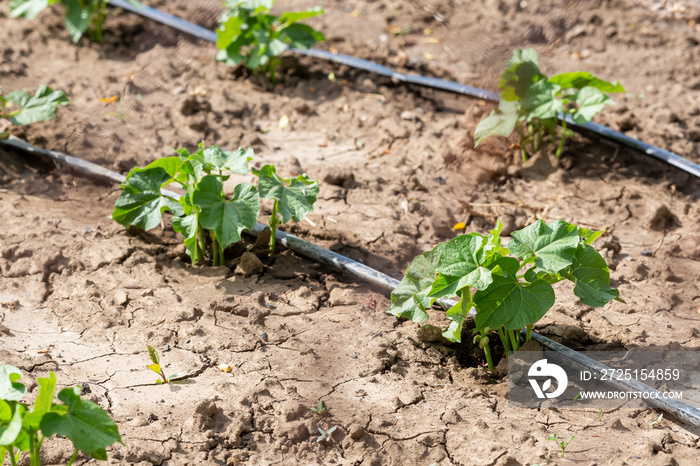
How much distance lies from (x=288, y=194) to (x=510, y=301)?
1111 millimetres

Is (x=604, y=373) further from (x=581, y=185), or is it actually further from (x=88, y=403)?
(x=88, y=403)

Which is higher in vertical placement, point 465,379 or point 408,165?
point 408,165

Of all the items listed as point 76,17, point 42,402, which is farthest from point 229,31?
point 42,402

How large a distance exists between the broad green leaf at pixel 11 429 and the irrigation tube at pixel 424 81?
3432mm

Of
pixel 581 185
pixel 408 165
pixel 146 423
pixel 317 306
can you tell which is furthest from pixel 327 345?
pixel 581 185

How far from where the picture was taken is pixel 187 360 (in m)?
2.56

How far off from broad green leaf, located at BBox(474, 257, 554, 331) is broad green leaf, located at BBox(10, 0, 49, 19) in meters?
3.91

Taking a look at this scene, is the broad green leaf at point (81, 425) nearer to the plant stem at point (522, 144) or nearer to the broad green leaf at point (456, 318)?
the broad green leaf at point (456, 318)

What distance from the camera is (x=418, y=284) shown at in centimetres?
254

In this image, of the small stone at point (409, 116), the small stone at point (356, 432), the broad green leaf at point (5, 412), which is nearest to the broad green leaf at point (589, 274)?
the small stone at point (356, 432)

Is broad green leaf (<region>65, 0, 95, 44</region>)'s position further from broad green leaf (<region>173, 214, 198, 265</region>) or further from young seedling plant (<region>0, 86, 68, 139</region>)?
broad green leaf (<region>173, 214, 198, 265</region>)

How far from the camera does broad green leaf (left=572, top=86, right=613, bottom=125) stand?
360cm

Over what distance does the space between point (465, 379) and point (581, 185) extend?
1.74 meters

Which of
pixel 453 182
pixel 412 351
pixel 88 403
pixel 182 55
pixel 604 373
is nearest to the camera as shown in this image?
pixel 88 403
